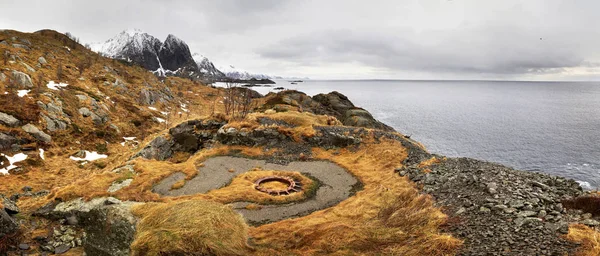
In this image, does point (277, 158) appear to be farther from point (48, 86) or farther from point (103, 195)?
point (48, 86)

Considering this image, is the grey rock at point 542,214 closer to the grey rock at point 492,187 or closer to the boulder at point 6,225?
the grey rock at point 492,187

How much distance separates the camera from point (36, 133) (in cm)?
2573

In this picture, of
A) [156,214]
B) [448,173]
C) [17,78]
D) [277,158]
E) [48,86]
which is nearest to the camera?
[156,214]

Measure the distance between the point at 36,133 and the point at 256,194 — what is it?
21633 mm

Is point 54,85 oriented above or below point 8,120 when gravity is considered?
above

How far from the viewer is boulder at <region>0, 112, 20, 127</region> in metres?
24.6

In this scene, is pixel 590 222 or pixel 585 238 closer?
pixel 585 238

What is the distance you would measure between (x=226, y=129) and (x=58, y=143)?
1455 centimetres

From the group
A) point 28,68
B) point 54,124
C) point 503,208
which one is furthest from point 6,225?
point 28,68

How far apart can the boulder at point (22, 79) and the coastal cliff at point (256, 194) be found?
0.35ft

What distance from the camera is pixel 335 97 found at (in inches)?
2813

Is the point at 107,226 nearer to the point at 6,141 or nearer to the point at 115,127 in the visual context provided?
the point at 6,141

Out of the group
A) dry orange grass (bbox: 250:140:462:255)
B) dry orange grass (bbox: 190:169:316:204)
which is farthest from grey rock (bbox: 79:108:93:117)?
dry orange grass (bbox: 250:140:462:255)

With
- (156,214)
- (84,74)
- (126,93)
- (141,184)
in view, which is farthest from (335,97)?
(156,214)
